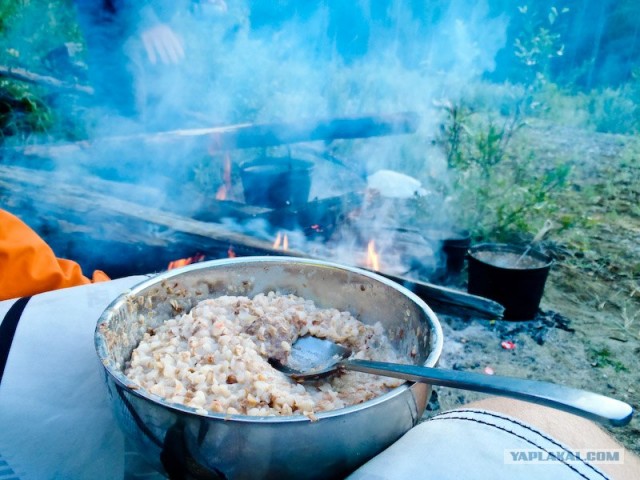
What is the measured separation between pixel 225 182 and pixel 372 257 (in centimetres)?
279

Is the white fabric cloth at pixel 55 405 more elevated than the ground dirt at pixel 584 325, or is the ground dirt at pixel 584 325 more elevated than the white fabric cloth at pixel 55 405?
the white fabric cloth at pixel 55 405

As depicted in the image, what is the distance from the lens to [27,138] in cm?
754

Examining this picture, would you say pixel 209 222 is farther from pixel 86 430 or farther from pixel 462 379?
pixel 462 379

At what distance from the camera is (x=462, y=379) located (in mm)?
1174

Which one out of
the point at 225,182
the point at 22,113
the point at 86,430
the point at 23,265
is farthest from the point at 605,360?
the point at 22,113

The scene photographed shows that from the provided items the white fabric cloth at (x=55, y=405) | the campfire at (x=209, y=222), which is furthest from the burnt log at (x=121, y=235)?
the white fabric cloth at (x=55, y=405)

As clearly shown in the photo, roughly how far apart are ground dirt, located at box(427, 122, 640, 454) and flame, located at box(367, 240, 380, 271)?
735 mm

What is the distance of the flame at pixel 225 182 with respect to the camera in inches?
236

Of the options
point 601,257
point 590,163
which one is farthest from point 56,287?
point 590,163

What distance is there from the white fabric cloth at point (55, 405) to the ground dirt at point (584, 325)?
6.40 ft

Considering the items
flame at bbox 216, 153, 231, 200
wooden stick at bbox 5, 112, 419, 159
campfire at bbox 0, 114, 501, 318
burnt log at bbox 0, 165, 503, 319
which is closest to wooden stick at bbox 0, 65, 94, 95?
wooden stick at bbox 5, 112, 419, 159

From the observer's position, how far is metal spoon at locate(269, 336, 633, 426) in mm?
995

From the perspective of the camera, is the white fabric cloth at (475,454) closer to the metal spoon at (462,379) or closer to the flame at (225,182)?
the metal spoon at (462,379)

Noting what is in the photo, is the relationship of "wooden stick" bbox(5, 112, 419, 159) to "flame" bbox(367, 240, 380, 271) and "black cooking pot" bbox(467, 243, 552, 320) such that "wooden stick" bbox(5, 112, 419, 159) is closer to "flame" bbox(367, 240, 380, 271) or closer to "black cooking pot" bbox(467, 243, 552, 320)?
"flame" bbox(367, 240, 380, 271)
